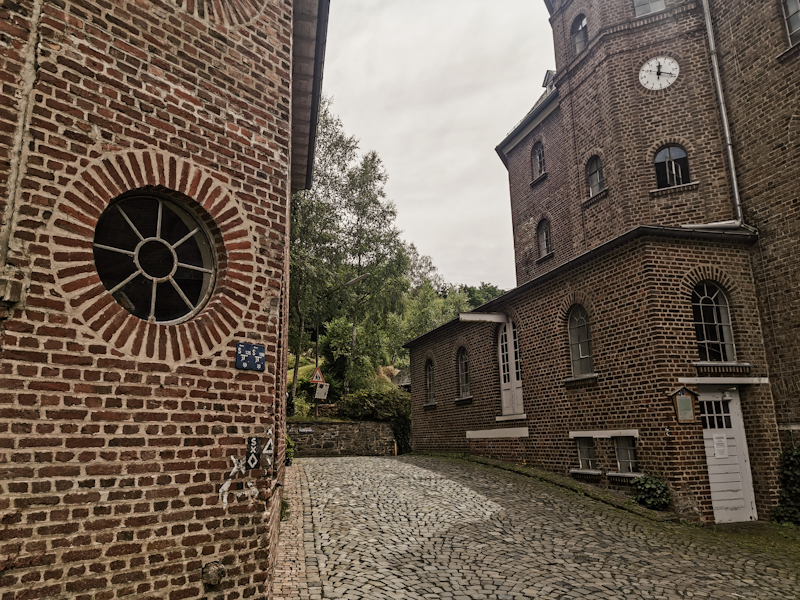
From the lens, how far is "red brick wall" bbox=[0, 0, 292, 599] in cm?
328

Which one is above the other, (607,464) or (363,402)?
(363,402)

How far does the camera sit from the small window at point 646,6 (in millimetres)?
15133

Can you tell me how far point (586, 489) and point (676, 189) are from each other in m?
8.04

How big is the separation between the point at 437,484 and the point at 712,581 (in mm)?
5954

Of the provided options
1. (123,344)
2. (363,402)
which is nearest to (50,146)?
(123,344)

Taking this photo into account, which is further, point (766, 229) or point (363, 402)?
point (363, 402)

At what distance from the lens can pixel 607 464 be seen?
37.1ft

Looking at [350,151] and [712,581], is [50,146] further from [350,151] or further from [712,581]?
A: [350,151]

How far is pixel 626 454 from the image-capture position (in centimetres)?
1100

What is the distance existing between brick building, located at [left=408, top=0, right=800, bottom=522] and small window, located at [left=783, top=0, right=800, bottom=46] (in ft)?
0.13

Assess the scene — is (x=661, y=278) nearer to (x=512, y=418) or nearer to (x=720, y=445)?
(x=720, y=445)

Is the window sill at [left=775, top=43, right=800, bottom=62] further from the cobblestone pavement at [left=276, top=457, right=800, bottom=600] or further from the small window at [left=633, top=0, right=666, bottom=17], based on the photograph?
the cobblestone pavement at [left=276, top=457, right=800, bottom=600]

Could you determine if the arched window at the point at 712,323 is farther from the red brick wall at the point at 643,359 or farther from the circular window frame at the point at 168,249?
the circular window frame at the point at 168,249

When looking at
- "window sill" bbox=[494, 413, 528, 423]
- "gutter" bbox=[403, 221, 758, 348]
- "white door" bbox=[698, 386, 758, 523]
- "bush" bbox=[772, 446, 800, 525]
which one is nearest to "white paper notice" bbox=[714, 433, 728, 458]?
"white door" bbox=[698, 386, 758, 523]
